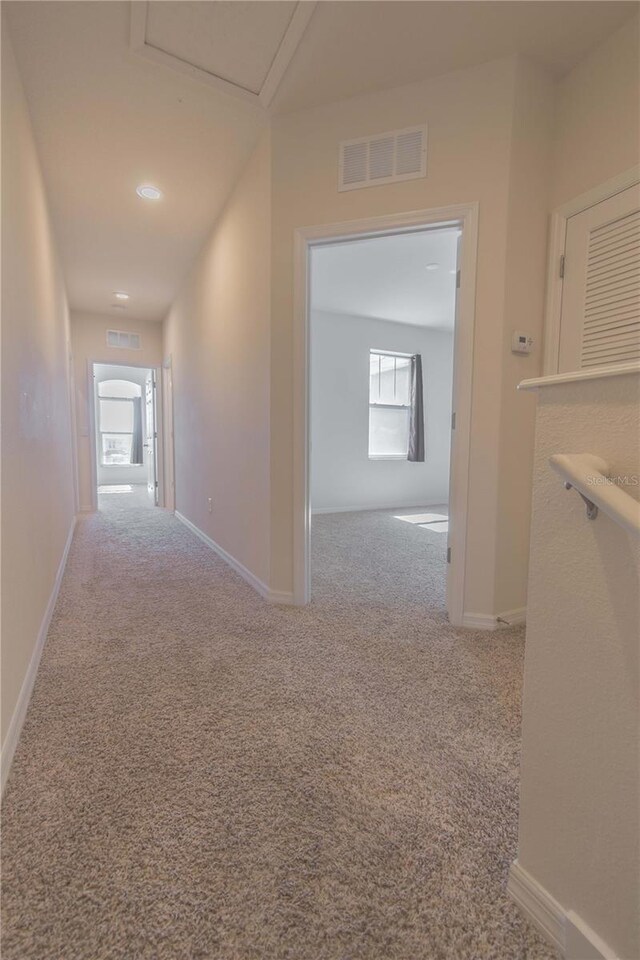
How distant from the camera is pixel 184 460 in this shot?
4836mm

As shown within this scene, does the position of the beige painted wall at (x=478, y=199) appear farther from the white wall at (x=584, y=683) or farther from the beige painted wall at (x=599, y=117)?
the white wall at (x=584, y=683)

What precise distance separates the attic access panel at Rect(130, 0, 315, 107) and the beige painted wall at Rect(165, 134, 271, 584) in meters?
0.40

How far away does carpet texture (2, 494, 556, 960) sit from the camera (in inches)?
33.2

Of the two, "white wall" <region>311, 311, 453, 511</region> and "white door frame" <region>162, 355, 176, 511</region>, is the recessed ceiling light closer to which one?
"white door frame" <region>162, 355, 176, 511</region>

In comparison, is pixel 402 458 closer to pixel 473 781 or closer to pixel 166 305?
pixel 166 305

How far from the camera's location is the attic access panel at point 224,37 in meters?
1.68

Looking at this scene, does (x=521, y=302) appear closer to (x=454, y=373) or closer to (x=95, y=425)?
(x=454, y=373)

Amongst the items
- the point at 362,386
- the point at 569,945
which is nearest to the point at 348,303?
the point at 362,386

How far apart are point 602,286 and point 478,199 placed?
71 cm

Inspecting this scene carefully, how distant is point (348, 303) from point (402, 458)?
7.67 ft

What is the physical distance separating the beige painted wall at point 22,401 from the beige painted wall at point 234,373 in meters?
1.16

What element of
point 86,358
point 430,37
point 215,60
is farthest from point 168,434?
point 430,37

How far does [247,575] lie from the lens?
2926 mm

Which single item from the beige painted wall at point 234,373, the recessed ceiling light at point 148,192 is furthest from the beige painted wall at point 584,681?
the recessed ceiling light at point 148,192
